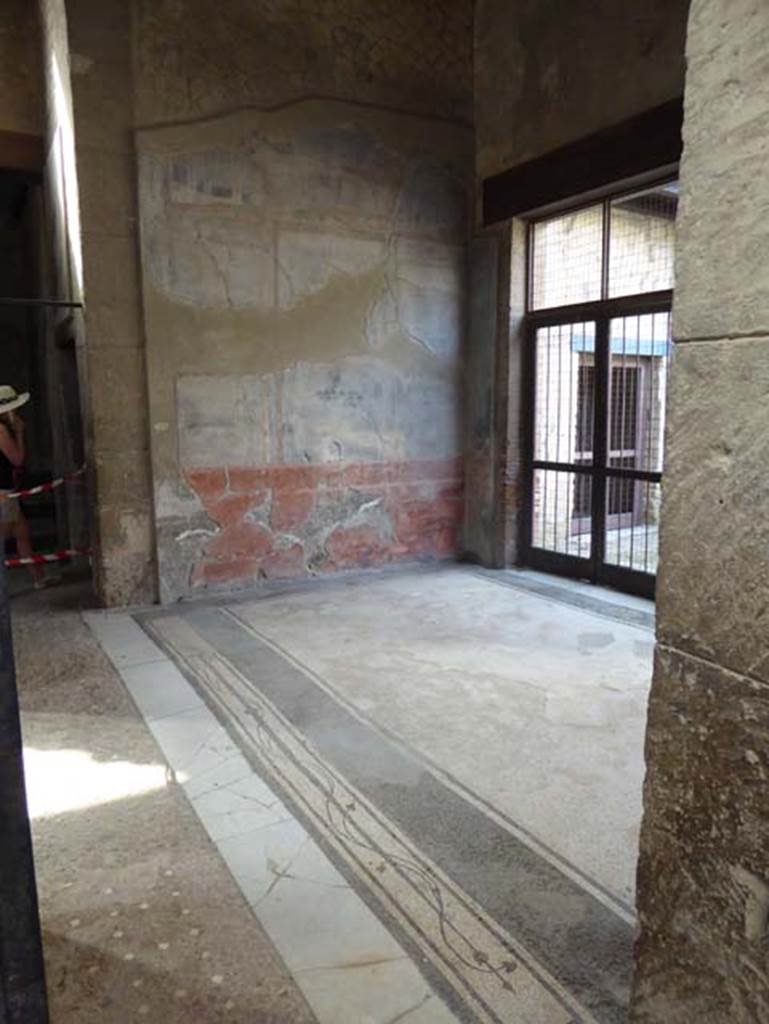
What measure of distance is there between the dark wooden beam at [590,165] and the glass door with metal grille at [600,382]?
0.22 meters


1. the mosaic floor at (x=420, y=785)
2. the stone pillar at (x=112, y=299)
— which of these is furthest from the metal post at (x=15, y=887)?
the stone pillar at (x=112, y=299)

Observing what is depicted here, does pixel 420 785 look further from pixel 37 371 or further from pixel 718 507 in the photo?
pixel 37 371

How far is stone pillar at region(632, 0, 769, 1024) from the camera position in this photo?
3.62 ft

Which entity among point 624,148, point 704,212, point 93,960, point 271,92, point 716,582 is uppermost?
point 271,92

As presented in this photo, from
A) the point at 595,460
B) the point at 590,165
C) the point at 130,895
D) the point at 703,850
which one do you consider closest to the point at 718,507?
the point at 703,850

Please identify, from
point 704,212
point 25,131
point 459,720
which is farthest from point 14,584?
point 704,212

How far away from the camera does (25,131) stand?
5.72 metres

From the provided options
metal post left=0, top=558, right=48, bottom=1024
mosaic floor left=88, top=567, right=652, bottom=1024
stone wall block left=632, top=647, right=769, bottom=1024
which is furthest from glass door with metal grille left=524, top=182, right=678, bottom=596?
metal post left=0, top=558, right=48, bottom=1024

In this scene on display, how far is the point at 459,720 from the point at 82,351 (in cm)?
358

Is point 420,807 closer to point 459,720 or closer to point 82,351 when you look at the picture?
point 459,720

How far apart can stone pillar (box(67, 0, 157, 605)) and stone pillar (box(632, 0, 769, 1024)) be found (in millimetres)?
4235

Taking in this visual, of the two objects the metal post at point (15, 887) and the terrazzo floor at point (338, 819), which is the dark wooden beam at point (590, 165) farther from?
the metal post at point (15, 887)

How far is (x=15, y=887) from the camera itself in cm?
142

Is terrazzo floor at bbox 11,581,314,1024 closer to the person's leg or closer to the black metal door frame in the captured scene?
the person's leg
